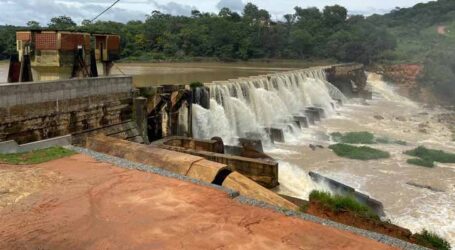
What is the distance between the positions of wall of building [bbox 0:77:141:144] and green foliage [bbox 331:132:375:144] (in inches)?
564

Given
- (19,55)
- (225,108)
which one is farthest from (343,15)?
(19,55)

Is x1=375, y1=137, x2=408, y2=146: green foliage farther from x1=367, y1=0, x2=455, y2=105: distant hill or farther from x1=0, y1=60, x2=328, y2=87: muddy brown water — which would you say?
x1=367, y1=0, x2=455, y2=105: distant hill

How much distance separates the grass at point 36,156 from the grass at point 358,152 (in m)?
14.7

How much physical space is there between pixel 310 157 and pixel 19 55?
13.7m

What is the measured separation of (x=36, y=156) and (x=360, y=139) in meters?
19.5

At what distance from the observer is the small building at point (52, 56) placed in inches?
565

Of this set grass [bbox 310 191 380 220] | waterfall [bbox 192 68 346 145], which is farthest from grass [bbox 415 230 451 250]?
waterfall [bbox 192 68 346 145]

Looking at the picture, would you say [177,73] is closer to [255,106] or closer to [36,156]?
[255,106]

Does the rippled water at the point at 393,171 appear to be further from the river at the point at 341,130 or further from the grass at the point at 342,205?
the grass at the point at 342,205

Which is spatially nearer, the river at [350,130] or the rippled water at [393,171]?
the rippled water at [393,171]

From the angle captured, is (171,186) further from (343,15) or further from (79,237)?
(343,15)

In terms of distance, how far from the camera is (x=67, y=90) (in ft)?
44.1

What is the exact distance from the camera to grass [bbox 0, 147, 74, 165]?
427 inches

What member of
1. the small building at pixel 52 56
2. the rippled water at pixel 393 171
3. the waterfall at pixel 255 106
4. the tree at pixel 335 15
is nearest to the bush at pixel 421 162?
the rippled water at pixel 393 171
